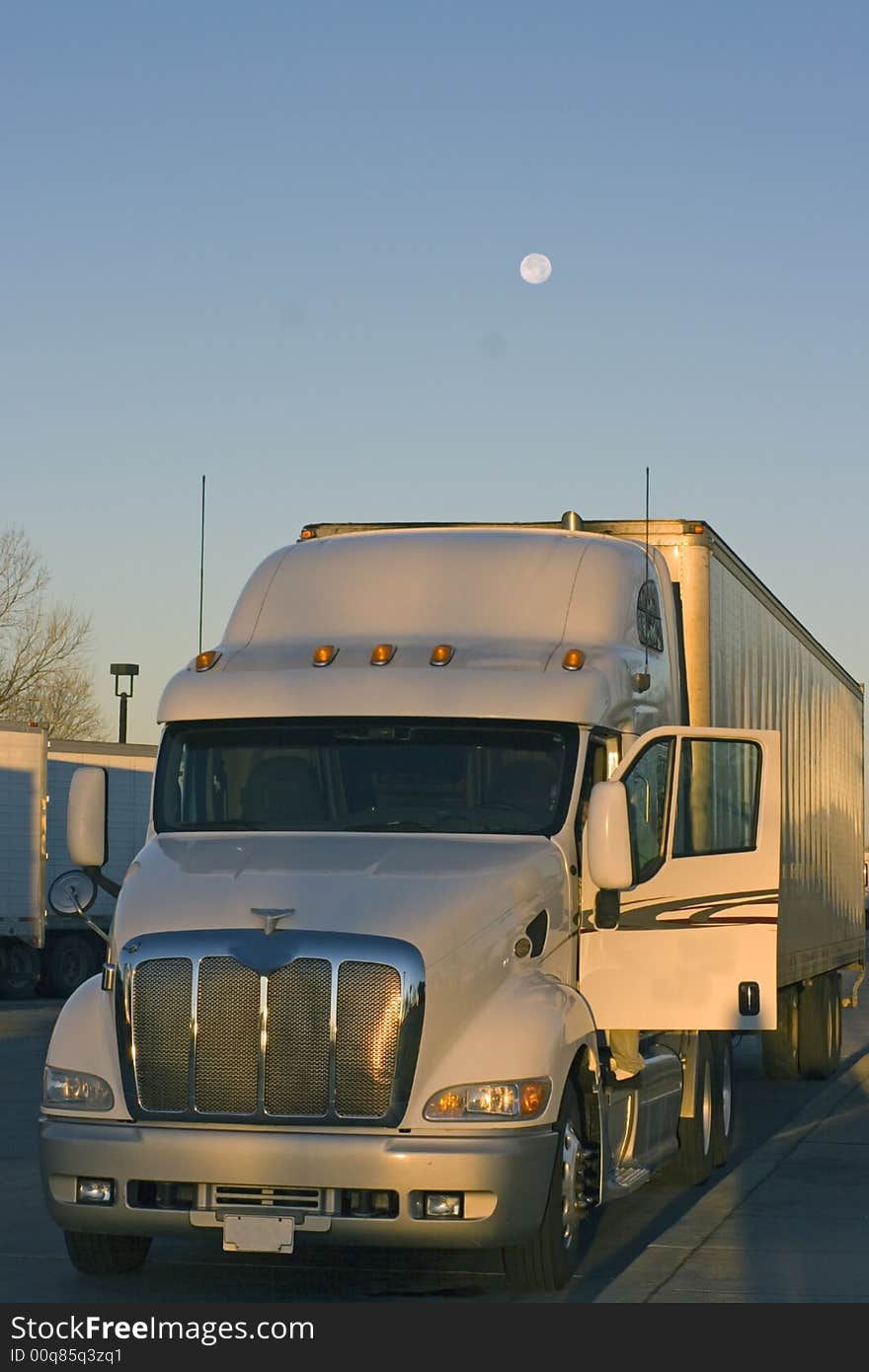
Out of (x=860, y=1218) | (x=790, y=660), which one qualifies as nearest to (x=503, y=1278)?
(x=860, y=1218)

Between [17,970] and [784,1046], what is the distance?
631 inches

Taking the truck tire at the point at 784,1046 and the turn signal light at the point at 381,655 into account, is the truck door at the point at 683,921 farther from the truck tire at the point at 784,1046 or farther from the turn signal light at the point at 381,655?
the truck tire at the point at 784,1046

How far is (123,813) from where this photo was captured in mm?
34062

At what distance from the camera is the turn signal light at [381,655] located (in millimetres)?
10617

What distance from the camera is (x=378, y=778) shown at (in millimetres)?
10219

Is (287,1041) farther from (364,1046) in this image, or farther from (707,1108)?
(707,1108)

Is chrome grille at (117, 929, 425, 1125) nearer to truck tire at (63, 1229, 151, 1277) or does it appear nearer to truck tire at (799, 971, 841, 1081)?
truck tire at (63, 1229, 151, 1277)

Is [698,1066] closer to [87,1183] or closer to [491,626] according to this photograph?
[491,626]

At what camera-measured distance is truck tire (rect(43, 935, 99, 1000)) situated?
111 feet

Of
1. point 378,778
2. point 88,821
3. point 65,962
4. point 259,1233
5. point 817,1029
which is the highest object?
point 378,778

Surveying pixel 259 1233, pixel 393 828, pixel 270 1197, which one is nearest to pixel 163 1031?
pixel 270 1197

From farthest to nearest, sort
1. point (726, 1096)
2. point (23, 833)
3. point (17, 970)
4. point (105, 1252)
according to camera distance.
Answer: point (17, 970) → point (23, 833) → point (726, 1096) → point (105, 1252)

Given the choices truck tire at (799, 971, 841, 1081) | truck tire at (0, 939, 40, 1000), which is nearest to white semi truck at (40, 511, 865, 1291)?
truck tire at (799, 971, 841, 1081)

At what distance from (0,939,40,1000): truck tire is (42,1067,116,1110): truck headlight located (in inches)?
924
